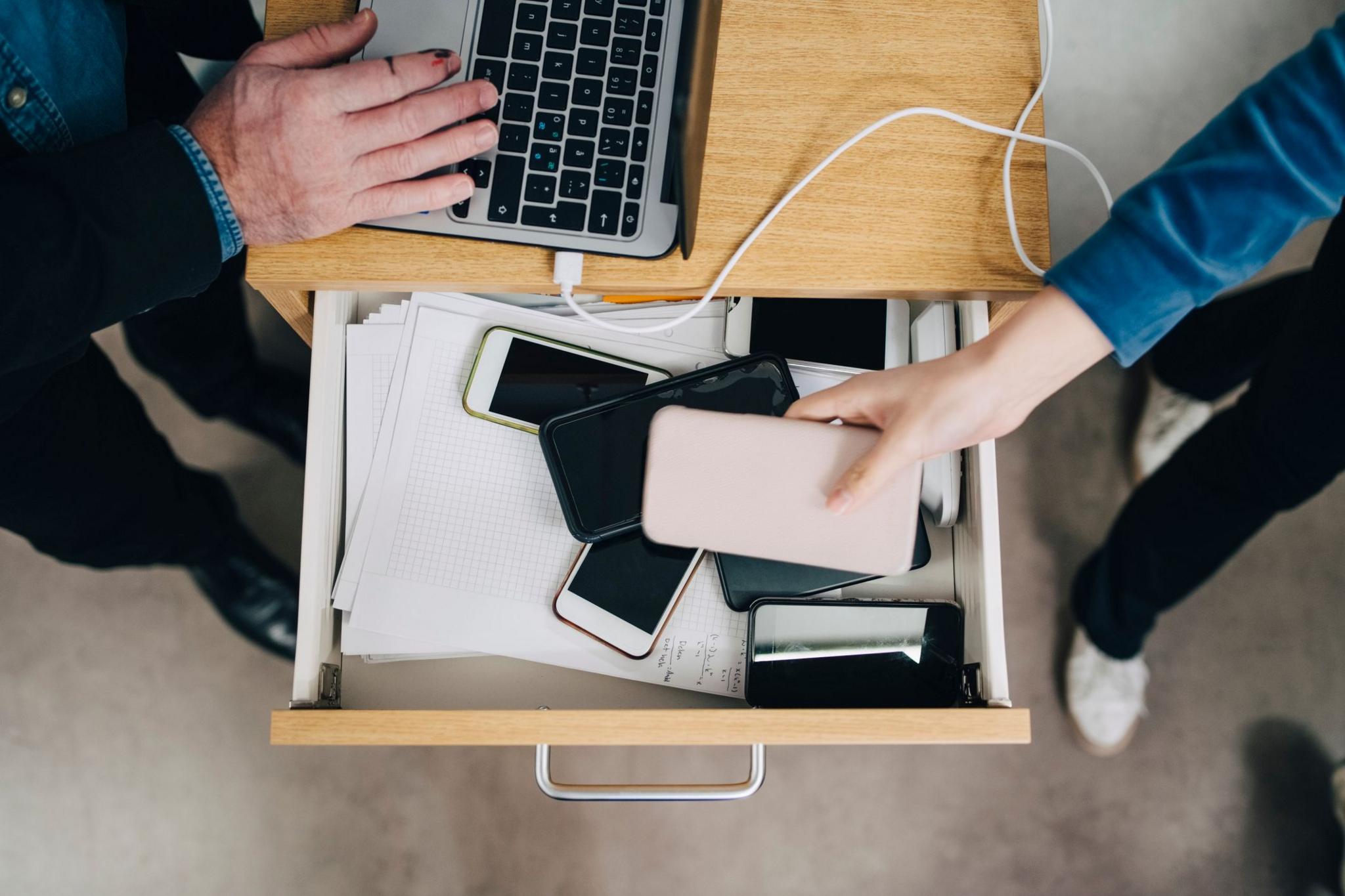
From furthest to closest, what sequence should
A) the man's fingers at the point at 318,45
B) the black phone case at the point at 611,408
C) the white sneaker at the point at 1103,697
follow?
the white sneaker at the point at 1103,697 → the black phone case at the point at 611,408 → the man's fingers at the point at 318,45

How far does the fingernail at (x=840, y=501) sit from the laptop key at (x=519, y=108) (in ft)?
1.22

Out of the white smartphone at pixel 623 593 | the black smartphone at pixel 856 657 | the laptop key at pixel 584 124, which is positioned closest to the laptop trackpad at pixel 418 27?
the laptop key at pixel 584 124

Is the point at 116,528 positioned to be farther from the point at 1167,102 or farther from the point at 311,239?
the point at 1167,102

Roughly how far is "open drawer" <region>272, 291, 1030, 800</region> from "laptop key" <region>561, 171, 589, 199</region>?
0.80 feet

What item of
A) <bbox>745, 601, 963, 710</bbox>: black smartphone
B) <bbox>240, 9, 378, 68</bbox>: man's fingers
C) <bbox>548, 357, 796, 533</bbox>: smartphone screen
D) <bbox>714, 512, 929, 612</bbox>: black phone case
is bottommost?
<bbox>745, 601, 963, 710</bbox>: black smartphone

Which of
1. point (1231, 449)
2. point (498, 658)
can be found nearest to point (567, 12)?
point (498, 658)

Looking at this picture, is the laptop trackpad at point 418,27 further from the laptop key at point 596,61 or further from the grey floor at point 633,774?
the grey floor at point 633,774

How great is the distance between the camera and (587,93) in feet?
2.11

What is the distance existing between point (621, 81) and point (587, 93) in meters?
0.03

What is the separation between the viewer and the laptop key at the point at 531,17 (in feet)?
2.12

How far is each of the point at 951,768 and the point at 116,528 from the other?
1.20 m

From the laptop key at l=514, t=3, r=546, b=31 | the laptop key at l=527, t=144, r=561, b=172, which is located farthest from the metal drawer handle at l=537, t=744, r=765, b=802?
the laptop key at l=514, t=3, r=546, b=31

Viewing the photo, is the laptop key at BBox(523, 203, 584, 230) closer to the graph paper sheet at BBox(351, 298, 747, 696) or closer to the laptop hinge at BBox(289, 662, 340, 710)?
the graph paper sheet at BBox(351, 298, 747, 696)

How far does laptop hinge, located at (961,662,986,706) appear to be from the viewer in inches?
28.4
